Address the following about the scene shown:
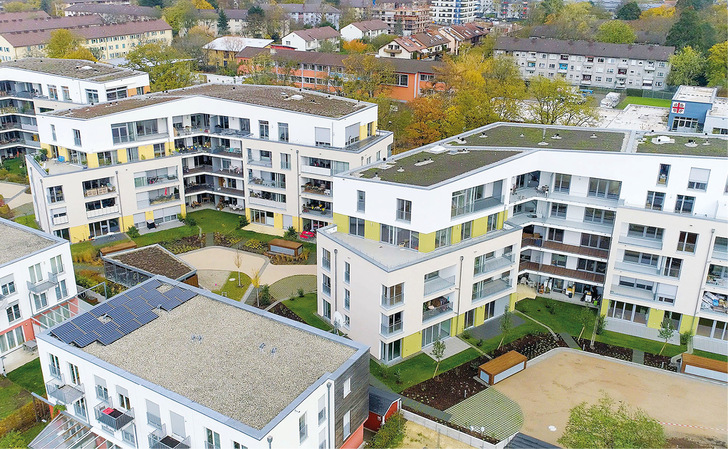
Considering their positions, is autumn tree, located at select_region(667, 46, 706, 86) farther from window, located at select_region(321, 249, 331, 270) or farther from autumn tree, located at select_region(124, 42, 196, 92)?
window, located at select_region(321, 249, 331, 270)

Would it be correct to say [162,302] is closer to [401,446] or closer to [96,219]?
[401,446]

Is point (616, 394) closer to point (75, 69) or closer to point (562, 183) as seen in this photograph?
point (562, 183)

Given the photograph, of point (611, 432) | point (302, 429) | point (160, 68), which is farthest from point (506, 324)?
point (160, 68)

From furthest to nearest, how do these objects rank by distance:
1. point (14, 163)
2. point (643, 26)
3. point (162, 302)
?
point (643, 26), point (14, 163), point (162, 302)

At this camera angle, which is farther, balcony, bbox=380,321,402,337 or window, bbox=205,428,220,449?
balcony, bbox=380,321,402,337

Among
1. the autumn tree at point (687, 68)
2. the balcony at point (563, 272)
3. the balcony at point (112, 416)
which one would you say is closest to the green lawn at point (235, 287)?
the balcony at point (112, 416)

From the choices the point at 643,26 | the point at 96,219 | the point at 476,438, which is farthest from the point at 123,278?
the point at 643,26

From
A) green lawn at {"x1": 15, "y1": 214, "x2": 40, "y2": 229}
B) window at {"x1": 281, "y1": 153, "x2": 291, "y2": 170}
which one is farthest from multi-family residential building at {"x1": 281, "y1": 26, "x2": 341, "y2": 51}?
green lawn at {"x1": 15, "y1": 214, "x2": 40, "y2": 229}
